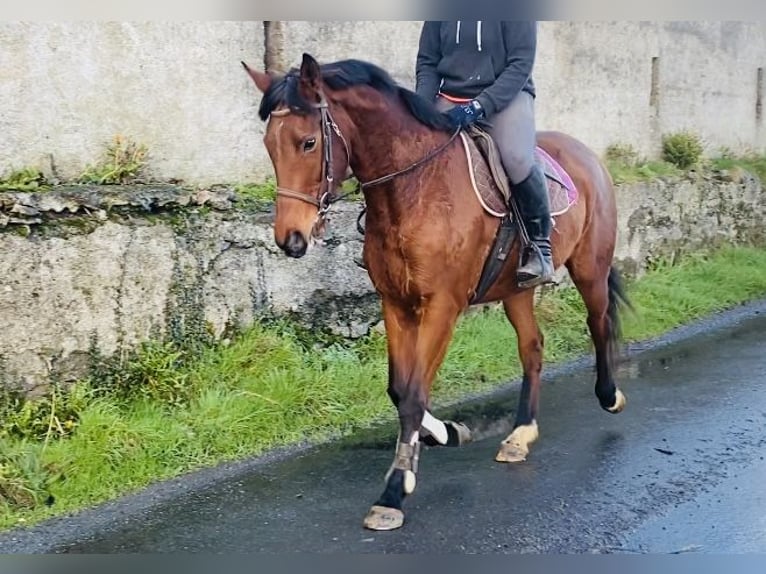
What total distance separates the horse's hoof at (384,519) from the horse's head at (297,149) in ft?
4.08

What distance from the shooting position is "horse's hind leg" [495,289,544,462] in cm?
472

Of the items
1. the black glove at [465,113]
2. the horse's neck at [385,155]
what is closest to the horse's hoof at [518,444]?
the horse's neck at [385,155]

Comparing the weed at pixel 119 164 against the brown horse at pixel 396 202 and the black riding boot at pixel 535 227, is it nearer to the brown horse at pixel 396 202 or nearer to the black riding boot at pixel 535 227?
the brown horse at pixel 396 202

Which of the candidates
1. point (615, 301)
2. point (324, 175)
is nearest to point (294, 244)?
point (324, 175)

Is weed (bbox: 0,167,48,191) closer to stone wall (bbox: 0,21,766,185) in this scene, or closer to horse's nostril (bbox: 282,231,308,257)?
stone wall (bbox: 0,21,766,185)

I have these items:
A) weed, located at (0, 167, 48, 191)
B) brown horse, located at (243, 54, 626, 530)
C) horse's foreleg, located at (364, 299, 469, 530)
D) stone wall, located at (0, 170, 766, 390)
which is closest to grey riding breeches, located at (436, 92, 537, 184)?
brown horse, located at (243, 54, 626, 530)

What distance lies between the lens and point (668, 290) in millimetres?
8367

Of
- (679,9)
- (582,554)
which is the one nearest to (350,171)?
(679,9)

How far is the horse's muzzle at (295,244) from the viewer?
349 centimetres

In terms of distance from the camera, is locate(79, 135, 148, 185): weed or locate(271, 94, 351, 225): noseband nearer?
locate(271, 94, 351, 225): noseband

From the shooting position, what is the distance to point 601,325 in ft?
18.1

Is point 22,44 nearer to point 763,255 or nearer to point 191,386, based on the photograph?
point 191,386

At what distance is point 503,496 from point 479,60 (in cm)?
222

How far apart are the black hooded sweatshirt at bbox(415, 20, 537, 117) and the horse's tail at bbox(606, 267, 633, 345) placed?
183cm
